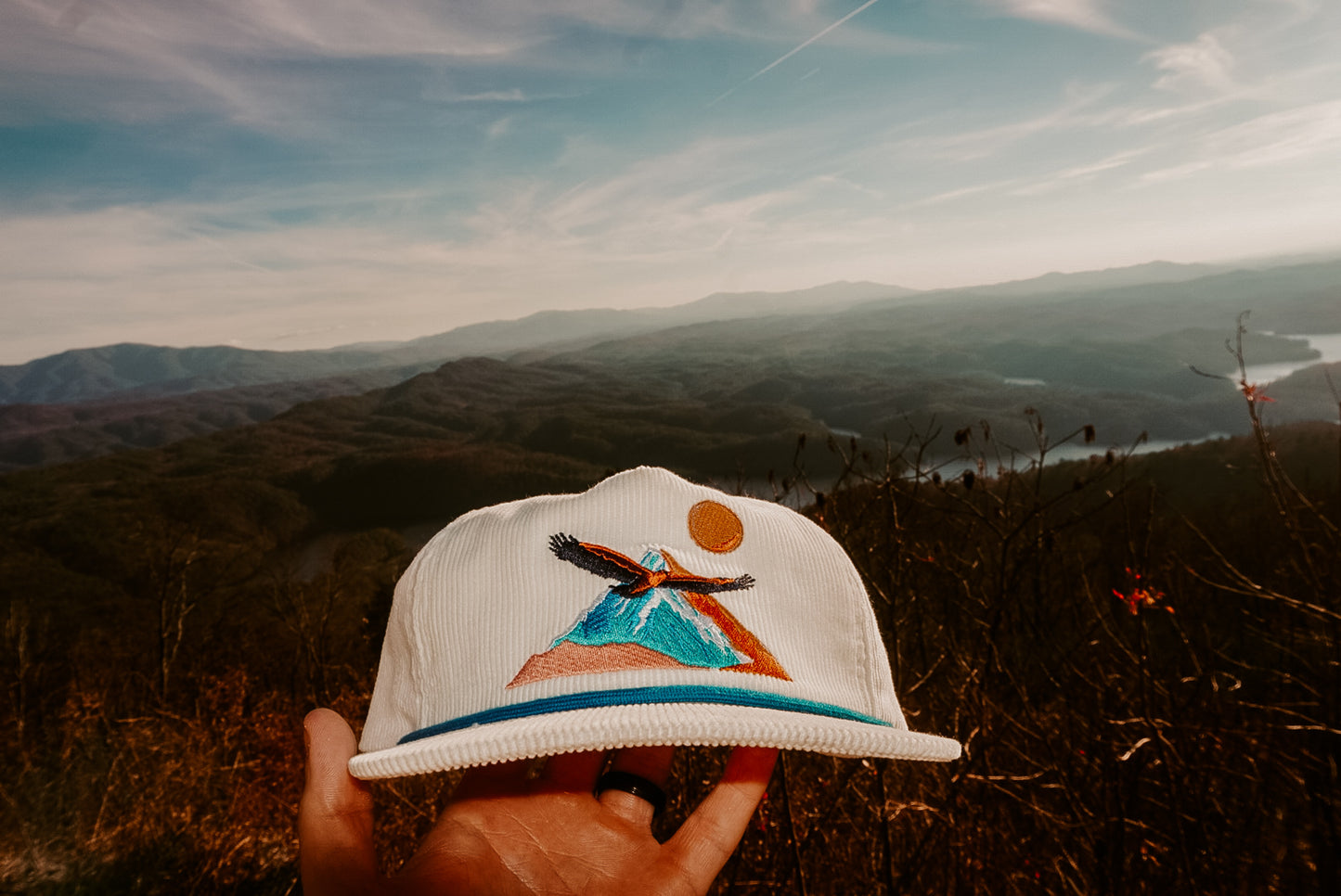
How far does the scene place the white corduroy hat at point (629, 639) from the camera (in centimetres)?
114

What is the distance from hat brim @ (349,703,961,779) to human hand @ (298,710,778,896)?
6.8 inches

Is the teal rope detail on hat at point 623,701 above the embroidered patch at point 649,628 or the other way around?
the other way around

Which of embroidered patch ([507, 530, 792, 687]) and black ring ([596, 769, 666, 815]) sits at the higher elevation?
embroidered patch ([507, 530, 792, 687])

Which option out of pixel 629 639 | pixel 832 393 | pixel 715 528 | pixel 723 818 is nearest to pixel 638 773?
pixel 723 818

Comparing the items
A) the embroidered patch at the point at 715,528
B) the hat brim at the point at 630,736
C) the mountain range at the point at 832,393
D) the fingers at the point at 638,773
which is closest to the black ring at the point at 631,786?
the fingers at the point at 638,773

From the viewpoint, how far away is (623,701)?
3.75 ft

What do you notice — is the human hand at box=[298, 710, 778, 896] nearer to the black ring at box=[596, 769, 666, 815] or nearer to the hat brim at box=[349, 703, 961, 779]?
the black ring at box=[596, 769, 666, 815]

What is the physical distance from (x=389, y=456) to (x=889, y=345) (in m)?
147

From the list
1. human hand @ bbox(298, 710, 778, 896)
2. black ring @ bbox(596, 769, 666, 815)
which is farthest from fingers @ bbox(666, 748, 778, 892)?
black ring @ bbox(596, 769, 666, 815)

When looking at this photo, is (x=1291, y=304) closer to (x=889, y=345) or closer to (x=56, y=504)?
(x=889, y=345)

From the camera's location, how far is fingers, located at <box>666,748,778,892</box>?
50.9 inches

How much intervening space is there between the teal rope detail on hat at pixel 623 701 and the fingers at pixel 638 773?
16.1 inches

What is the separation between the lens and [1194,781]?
7.93ft

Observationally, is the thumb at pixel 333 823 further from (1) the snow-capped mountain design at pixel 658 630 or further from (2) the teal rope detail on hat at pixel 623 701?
(1) the snow-capped mountain design at pixel 658 630
